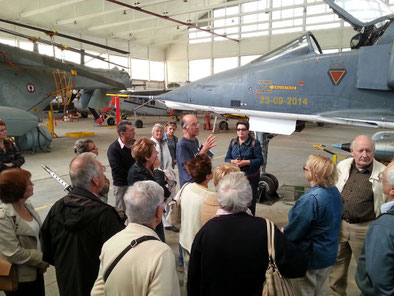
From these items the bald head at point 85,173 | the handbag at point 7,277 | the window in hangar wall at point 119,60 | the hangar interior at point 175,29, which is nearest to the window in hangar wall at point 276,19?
the hangar interior at point 175,29

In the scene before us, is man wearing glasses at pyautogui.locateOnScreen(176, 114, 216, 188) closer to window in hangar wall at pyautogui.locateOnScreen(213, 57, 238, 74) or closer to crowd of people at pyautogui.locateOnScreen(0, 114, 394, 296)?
crowd of people at pyautogui.locateOnScreen(0, 114, 394, 296)

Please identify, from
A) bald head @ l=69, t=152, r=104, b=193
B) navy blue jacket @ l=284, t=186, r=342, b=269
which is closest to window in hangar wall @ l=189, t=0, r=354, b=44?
navy blue jacket @ l=284, t=186, r=342, b=269

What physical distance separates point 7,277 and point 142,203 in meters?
1.39

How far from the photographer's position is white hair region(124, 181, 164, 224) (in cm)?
174

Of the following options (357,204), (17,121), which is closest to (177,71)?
(17,121)

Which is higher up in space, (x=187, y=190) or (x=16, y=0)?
(x=16, y=0)

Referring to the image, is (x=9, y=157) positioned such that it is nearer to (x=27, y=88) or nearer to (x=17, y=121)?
(x=17, y=121)

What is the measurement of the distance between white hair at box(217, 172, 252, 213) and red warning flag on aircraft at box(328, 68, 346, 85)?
14.6 ft

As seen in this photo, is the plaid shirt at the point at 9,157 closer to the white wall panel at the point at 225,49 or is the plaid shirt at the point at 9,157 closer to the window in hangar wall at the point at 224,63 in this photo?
the window in hangar wall at the point at 224,63

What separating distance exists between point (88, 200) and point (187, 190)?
893 millimetres

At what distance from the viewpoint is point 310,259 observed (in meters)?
2.40

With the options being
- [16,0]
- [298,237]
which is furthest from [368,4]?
[16,0]

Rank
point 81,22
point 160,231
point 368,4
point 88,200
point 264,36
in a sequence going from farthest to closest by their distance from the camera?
point 264,36 → point 81,22 → point 368,4 → point 160,231 → point 88,200

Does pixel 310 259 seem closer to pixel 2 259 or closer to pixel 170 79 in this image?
pixel 2 259
